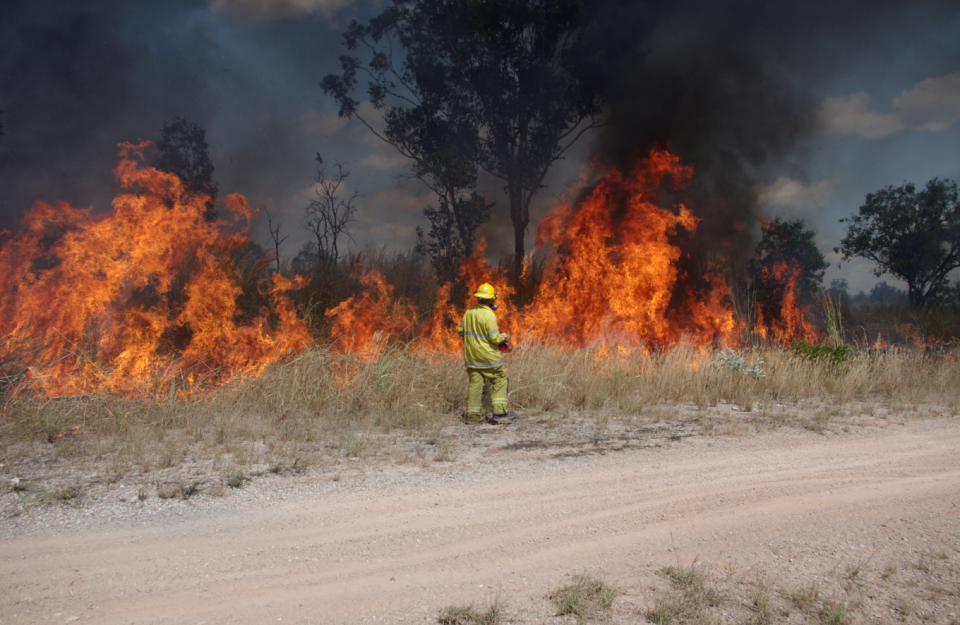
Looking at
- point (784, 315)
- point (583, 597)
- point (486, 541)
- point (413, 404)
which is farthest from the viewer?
point (784, 315)

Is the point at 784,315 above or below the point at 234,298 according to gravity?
below

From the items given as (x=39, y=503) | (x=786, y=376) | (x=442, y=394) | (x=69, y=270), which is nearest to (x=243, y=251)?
(x=69, y=270)

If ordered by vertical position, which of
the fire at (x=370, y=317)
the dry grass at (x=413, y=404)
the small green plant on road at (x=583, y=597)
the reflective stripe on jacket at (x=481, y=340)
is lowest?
the small green plant on road at (x=583, y=597)

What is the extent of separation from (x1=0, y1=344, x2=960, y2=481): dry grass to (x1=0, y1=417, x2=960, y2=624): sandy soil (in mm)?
876

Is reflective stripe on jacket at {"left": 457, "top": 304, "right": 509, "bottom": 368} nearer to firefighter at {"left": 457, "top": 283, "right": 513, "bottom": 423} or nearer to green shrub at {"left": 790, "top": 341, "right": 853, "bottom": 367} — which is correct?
firefighter at {"left": 457, "top": 283, "right": 513, "bottom": 423}

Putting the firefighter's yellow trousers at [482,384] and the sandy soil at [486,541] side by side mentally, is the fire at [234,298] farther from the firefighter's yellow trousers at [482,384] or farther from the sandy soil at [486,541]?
the sandy soil at [486,541]

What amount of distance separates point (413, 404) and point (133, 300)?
17.6 ft

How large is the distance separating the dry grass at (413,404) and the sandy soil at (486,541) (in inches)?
34.5

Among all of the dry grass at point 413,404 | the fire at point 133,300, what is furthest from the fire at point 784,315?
the fire at point 133,300

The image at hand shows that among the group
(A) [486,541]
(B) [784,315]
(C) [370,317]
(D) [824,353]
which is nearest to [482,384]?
(A) [486,541]

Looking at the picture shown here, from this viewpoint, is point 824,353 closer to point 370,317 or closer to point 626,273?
point 626,273

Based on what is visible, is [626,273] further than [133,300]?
Yes

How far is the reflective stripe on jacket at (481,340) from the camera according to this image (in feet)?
24.7

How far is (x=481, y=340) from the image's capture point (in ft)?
24.8
